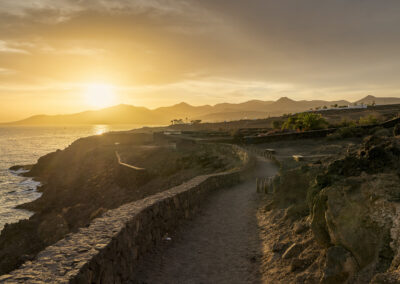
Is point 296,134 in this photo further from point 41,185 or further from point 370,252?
point 41,185

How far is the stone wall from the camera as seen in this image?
4676mm

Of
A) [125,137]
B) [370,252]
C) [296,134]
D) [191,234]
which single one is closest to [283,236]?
[191,234]

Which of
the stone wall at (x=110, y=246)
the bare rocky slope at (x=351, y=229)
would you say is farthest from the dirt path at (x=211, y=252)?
the bare rocky slope at (x=351, y=229)

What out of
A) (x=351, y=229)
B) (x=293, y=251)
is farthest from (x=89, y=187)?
(x=351, y=229)

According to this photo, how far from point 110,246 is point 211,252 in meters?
3.40

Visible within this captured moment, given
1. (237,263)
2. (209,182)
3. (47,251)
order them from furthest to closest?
(209,182) → (237,263) → (47,251)

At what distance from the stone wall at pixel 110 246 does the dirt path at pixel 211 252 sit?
0.43 meters

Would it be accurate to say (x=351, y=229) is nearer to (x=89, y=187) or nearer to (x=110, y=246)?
(x=110, y=246)

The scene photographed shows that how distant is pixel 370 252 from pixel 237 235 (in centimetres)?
531

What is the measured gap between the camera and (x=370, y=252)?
15.2ft

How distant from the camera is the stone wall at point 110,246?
4676mm

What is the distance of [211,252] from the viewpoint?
8.28m

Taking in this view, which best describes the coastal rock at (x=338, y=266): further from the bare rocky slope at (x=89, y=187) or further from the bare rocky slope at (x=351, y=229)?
the bare rocky slope at (x=89, y=187)

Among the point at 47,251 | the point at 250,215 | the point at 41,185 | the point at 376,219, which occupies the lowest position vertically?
the point at 41,185
